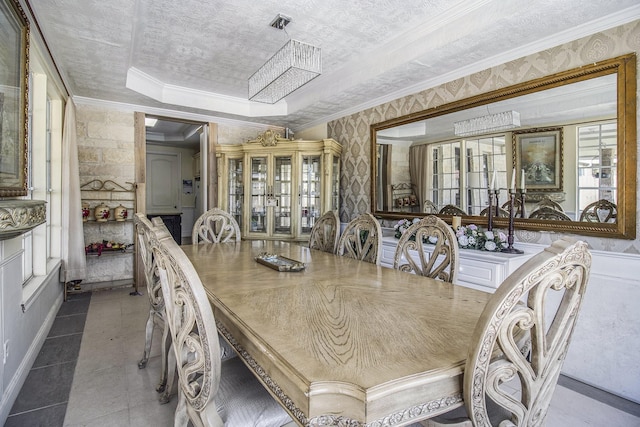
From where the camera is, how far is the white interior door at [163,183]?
7.95 metres

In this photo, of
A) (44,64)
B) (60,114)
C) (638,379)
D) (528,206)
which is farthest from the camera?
(60,114)

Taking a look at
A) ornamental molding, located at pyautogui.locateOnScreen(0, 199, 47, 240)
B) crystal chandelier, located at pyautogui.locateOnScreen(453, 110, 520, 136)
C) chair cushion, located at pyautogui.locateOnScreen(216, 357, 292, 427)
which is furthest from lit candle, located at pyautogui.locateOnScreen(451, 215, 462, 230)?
ornamental molding, located at pyautogui.locateOnScreen(0, 199, 47, 240)

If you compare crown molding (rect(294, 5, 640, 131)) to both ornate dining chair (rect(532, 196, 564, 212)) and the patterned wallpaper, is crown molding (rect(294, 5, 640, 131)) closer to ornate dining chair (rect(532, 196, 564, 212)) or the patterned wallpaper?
the patterned wallpaper

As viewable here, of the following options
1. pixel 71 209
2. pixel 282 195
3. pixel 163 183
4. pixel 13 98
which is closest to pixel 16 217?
pixel 13 98

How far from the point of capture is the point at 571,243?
2.66 ft

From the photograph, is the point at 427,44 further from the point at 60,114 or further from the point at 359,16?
the point at 60,114

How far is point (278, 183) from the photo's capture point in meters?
4.54

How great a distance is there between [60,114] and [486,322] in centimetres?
420

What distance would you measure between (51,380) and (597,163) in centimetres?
363

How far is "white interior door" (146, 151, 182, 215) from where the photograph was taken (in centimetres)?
795

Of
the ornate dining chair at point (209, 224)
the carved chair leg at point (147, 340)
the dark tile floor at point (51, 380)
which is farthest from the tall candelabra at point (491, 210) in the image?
the dark tile floor at point (51, 380)

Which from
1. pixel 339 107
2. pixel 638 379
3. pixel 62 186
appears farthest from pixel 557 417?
pixel 62 186

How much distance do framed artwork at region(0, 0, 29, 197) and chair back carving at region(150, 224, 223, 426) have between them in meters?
1.18

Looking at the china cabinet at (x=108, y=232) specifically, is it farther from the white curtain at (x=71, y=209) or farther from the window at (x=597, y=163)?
the window at (x=597, y=163)
